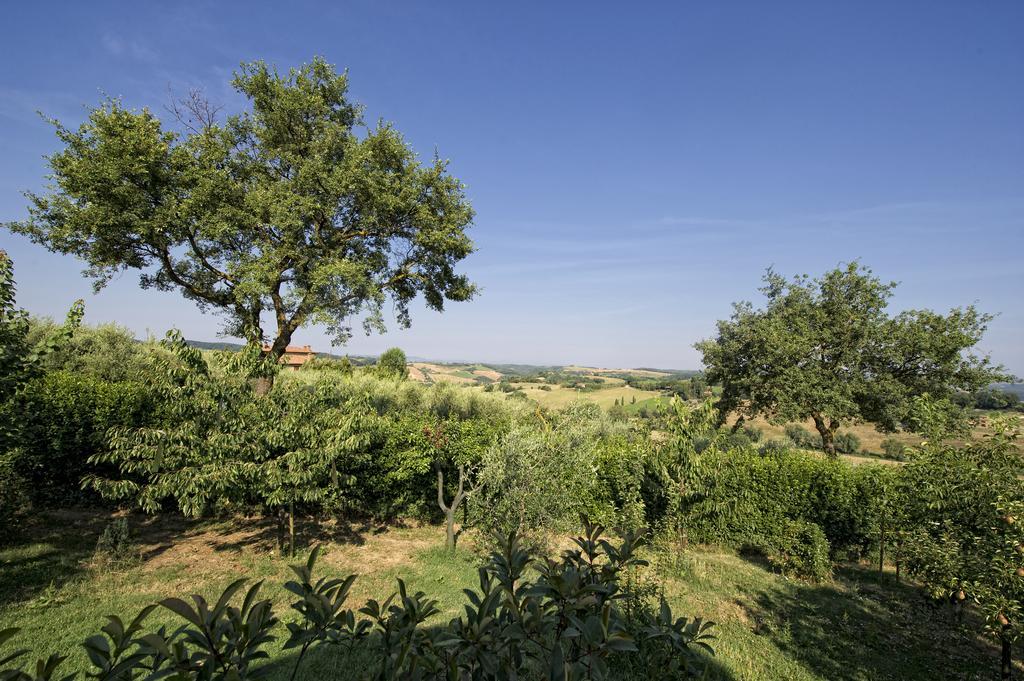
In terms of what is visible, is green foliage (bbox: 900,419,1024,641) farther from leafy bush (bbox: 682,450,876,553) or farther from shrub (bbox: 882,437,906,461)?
shrub (bbox: 882,437,906,461)

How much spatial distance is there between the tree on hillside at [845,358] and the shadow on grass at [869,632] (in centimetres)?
1046

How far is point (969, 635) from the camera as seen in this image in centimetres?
769

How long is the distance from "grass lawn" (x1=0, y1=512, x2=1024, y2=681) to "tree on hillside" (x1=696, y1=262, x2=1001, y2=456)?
9.71 meters

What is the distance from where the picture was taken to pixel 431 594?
26.5ft

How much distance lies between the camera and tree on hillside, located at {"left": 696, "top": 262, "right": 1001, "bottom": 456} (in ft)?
58.7

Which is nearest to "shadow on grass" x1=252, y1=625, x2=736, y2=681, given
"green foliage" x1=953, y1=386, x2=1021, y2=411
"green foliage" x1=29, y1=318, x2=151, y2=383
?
"green foliage" x1=29, y1=318, x2=151, y2=383

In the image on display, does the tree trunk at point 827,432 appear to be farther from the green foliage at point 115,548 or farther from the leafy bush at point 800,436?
the green foliage at point 115,548

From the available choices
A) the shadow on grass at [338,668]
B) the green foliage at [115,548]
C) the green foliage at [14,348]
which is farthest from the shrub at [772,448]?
the green foliage at [14,348]

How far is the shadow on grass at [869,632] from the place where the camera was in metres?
6.57

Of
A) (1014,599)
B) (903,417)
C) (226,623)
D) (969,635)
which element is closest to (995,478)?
(1014,599)

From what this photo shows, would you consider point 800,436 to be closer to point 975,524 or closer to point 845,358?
point 845,358

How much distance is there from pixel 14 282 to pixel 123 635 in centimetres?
848

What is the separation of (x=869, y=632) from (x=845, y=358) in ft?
48.8

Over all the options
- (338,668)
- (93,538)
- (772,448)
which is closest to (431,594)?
(338,668)
